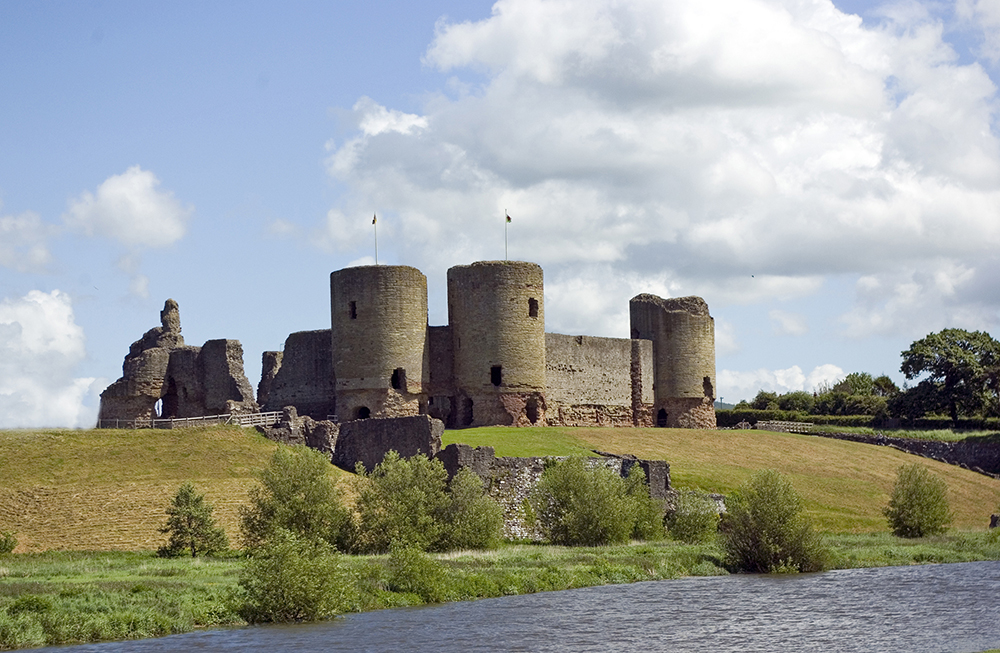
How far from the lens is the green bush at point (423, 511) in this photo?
115ft

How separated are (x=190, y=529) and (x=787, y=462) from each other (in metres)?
28.6

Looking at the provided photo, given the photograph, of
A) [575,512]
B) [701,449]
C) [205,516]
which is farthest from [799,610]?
[701,449]

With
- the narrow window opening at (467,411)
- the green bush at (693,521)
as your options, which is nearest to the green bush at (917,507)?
the green bush at (693,521)

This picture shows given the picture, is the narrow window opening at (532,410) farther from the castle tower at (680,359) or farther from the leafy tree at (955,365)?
the leafy tree at (955,365)

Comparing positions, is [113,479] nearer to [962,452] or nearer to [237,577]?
[237,577]

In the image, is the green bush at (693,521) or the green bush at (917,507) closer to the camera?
the green bush at (693,521)

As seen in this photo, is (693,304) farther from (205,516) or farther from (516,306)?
(205,516)

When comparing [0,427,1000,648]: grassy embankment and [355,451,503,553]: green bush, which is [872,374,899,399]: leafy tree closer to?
[0,427,1000,648]: grassy embankment

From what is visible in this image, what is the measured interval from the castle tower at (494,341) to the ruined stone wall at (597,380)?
285cm

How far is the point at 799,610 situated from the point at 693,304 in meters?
37.7

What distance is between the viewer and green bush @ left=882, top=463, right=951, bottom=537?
4297cm

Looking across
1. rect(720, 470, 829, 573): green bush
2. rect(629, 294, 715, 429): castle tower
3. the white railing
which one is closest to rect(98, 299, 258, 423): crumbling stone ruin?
the white railing

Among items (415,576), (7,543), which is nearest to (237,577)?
(415,576)

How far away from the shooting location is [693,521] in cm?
4031
